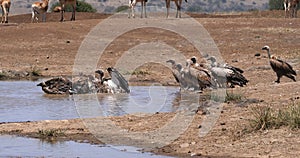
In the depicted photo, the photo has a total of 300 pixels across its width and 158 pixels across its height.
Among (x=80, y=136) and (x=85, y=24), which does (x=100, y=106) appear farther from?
(x=85, y=24)

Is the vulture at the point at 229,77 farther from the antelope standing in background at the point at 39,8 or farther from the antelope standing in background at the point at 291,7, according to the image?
the antelope standing in background at the point at 291,7

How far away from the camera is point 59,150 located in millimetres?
10430

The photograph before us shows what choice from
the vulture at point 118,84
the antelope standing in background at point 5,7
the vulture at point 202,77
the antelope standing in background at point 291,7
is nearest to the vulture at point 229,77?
the vulture at point 202,77

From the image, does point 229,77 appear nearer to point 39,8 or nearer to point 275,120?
point 275,120

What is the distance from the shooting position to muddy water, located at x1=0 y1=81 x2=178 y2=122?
1358 cm

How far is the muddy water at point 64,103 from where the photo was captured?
44.5 ft

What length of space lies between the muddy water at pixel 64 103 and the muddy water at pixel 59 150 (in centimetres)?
Result: 213

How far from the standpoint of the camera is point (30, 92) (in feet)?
55.4

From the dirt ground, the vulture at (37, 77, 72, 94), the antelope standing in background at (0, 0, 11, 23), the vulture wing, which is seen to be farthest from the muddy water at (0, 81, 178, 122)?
the antelope standing in background at (0, 0, 11, 23)

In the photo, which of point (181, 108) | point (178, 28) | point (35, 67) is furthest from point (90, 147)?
point (178, 28)

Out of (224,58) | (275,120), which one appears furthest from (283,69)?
(275,120)

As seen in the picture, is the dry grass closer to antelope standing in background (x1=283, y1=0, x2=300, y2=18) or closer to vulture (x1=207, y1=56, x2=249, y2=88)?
vulture (x1=207, y1=56, x2=249, y2=88)

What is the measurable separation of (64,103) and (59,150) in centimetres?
481

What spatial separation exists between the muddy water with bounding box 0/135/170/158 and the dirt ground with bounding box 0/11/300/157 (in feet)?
1.16
